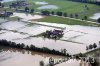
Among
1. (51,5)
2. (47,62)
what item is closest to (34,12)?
(51,5)

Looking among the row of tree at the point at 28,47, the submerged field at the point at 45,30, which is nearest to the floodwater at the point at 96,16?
the submerged field at the point at 45,30

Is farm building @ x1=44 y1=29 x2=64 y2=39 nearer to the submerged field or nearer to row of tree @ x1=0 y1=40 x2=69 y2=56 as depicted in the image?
the submerged field

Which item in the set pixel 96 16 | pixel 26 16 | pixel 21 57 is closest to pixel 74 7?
pixel 96 16

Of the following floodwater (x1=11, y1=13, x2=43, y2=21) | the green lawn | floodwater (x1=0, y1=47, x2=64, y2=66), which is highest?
the green lawn

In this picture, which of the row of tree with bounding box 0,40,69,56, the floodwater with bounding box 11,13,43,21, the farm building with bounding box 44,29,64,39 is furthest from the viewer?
the floodwater with bounding box 11,13,43,21

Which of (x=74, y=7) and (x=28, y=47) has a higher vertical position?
(x=74, y=7)

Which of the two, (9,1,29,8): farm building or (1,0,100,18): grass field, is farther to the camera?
(9,1,29,8): farm building

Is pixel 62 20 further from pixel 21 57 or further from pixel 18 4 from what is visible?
pixel 21 57

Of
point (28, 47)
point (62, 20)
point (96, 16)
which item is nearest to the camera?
point (28, 47)

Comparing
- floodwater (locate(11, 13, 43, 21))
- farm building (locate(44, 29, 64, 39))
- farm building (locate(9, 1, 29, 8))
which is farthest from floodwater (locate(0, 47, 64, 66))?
farm building (locate(9, 1, 29, 8))
